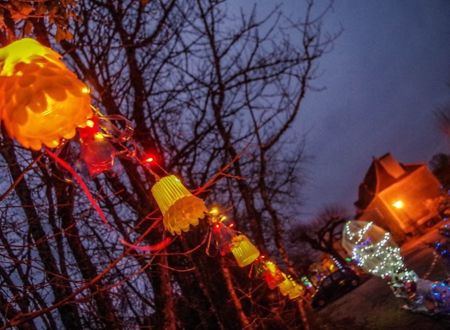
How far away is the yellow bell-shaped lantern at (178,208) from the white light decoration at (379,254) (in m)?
10.8

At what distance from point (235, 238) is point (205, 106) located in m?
6.33

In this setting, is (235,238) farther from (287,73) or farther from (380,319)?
(380,319)

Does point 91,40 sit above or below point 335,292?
above

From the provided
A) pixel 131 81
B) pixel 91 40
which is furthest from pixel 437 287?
pixel 91 40

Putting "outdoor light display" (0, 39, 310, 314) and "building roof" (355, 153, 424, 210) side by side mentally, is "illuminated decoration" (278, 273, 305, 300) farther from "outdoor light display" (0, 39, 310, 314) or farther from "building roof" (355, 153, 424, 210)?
"building roof" (355, 153, 424, 210)

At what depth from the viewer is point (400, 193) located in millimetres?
38594

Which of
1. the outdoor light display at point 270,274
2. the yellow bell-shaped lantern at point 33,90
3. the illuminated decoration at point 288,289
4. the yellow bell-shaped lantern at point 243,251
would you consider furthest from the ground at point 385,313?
the yellow bell-shaped lantern at point 33,90

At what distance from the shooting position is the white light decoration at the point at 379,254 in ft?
40.1

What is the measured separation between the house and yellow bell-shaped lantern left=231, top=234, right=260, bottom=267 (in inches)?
1347

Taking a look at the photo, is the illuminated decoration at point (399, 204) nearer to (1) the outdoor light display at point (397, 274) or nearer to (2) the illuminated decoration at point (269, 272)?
(1) the outdoor light display at point (397, 274)

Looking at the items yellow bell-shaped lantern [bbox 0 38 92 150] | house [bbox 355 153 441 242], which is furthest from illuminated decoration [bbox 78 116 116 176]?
house [bbox 355 153 441 242]

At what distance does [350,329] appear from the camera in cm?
1358

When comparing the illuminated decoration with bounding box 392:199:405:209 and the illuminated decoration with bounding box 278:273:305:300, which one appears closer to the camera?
the illuminated decoration with bounding box 278:273:305:300

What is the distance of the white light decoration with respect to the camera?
12.2 meters
